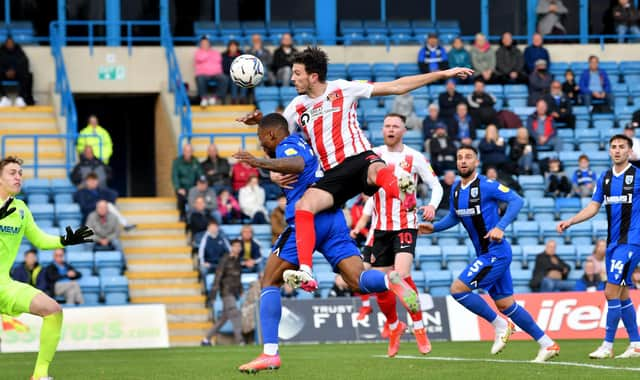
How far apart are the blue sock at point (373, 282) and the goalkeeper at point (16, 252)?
2.26 metres

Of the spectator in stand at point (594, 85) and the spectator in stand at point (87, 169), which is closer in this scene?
the spectator in stand at point (87, 169)

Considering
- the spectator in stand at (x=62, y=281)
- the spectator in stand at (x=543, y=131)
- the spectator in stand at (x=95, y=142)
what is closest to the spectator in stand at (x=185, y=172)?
the spectator in stand at (x=95, y=142)

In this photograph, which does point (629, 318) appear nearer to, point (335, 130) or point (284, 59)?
point (335, 130)

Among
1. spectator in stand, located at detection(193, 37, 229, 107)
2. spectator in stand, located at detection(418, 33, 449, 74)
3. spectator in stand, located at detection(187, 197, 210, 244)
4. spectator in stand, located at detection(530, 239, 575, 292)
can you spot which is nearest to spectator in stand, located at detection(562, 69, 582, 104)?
spectator in stand, located at detection(418, 33, 449, 74)

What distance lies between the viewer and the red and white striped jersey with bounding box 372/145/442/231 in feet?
44.6

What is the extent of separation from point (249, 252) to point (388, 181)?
11.4 meters

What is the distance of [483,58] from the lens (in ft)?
90.9

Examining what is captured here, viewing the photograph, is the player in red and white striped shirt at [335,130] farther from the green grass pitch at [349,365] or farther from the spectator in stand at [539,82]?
the spectator in stand at [539,82]

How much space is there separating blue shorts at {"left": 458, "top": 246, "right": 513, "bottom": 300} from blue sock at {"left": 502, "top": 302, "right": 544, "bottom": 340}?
7.2 inches

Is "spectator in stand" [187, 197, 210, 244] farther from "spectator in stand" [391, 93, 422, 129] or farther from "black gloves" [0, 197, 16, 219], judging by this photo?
"black gloves" [0, 197, 16, 219]

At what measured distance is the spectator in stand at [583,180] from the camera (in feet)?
79.5

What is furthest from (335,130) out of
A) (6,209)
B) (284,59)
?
(284,59)

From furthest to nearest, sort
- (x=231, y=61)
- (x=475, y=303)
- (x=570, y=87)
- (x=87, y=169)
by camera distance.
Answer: (x=570, y=87) → (x=231, y=61) → (x=87, y=169) → (x=475, y=303)

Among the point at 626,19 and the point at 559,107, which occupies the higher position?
the point at 626,19
